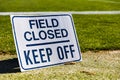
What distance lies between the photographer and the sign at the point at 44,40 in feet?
27.0

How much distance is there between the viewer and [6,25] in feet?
53.4

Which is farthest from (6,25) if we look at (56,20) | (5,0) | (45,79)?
(5,0)

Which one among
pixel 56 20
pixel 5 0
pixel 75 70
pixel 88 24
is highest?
pixel 56 20

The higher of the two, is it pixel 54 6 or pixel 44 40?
pixel 44 40

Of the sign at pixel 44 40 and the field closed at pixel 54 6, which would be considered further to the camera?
the field closed at pixel 54 6

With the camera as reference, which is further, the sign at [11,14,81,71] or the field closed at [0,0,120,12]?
the field closed at [0,0,120,12]

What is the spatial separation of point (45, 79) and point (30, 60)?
64 cm

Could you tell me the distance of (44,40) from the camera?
8641 mm

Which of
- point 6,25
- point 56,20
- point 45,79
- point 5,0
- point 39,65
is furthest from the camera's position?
point 5,0

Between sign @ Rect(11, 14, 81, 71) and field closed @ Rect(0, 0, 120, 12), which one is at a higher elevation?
sign @ Rect(11, 14, 81, 71)

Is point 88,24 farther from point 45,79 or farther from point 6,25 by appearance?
point 45,79

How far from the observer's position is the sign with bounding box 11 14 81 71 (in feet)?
27.0

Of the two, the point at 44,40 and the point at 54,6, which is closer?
the point at 44,40

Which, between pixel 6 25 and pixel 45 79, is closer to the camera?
pixel 45 79
